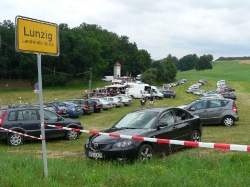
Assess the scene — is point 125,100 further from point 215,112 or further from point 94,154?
point 94,154

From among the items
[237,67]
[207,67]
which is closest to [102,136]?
[237,67]

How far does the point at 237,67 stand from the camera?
15412 cm

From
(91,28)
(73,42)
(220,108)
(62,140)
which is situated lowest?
(62,140)

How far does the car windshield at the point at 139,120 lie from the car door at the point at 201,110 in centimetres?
864

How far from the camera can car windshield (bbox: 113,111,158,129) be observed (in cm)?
912

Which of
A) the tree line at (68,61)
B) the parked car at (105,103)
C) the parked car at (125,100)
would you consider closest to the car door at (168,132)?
the parked car at (105,103)

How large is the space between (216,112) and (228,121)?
78 centimetres

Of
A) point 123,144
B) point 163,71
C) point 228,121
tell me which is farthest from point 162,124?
point 163,71

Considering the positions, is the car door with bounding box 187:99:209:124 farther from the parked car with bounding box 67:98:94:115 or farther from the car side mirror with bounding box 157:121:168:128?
the parked car with bounding box 67:98:94:115

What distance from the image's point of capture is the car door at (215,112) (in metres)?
17.8

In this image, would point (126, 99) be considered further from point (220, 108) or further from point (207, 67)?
point (207, 67)

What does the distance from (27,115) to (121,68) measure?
342ft

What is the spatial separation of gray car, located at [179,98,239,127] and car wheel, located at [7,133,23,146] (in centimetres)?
896

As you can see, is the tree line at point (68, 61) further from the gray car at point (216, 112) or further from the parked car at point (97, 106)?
the gray car at point (216, 112)
